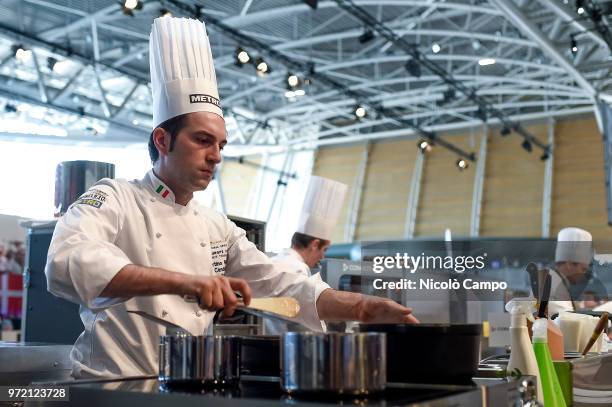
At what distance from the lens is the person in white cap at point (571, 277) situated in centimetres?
379

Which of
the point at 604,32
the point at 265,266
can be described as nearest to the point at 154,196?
the point at 265,266

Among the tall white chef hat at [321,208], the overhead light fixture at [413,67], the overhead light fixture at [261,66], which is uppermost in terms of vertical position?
the overhead light fixture at [413,67]

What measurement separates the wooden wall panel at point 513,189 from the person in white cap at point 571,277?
1169 centimetres

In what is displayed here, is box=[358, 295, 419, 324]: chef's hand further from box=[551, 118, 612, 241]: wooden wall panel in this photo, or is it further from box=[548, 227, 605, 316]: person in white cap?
box=[551, 118, 612, 241]: wooden wall panel

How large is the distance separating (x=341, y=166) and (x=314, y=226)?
12949 mm

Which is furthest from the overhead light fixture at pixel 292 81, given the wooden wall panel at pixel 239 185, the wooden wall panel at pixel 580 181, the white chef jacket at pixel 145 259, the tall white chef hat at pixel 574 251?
the white chef jacket at pixel 145 259

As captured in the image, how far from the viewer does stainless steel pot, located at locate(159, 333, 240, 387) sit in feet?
4.72

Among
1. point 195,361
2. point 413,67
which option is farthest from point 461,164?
point 195,361

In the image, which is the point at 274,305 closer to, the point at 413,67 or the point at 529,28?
the point at 529,28

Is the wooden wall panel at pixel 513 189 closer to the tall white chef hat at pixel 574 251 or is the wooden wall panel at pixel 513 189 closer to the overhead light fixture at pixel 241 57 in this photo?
the overhead light fixture at pixel 241 57

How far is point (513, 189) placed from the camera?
52.3ft

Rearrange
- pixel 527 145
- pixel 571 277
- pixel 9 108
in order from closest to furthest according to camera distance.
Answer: pixel 571 277, pixel 9 108, pixel 527 145

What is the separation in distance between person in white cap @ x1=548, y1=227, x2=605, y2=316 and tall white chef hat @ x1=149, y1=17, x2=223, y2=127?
6.73 ft

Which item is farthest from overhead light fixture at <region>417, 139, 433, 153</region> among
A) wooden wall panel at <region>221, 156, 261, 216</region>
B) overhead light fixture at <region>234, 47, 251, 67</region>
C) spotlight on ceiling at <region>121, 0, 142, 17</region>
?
spotlight on ceiling at <region>121, 0, 142, 17</region>
